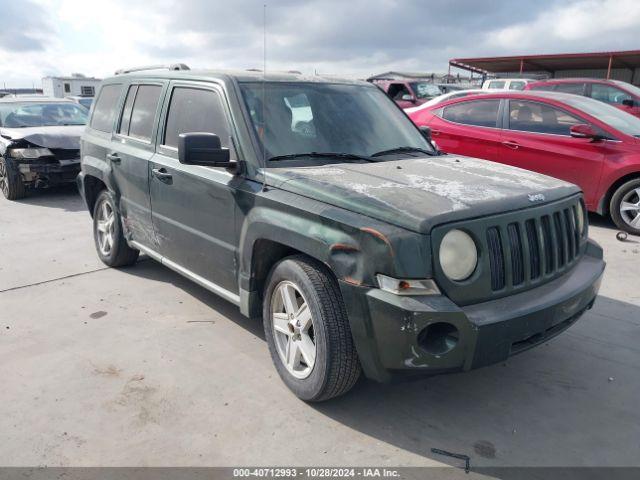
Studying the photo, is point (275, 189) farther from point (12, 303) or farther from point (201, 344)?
point (12, 303)

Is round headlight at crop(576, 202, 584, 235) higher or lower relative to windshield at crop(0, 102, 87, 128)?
lower

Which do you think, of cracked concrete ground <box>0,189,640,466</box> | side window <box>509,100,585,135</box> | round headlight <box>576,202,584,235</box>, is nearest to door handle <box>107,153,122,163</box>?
cracked concrete ground <box>0,189,640,466</box>

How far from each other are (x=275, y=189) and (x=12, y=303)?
9.58 ft

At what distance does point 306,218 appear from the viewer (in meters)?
2.95

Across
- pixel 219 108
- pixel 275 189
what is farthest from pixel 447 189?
pixel 219 108

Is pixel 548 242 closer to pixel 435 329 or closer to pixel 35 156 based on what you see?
pixel 435 329

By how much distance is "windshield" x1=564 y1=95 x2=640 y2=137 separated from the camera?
679 centimetres

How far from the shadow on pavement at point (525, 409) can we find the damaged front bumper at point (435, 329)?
498 mm

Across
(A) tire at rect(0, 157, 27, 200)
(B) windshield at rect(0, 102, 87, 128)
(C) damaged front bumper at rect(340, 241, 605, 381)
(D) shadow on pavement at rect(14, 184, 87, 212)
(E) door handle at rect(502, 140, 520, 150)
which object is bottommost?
(D) shadow on pavement at rect(14, 184, 87, 212)

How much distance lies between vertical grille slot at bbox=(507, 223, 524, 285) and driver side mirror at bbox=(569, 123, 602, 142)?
4.58 m

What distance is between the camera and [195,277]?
4078 millimetres

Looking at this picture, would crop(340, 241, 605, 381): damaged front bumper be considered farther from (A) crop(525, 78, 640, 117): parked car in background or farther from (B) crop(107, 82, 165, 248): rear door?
(A) crop(525, 78, 640, 117): parked car in background

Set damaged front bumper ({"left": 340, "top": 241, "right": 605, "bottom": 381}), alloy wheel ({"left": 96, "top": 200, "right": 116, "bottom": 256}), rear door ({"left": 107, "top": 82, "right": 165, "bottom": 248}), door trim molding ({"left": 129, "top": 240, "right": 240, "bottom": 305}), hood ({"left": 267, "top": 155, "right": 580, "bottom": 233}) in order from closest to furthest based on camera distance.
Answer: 1. damaged front bumper ({"left": 340, "top": 241, "right": 605, "bottom": 381})
2. hood ({"left": 267, "top": 155, "right": 580, "bottom": 233})
3. door trim molding ({"left": 129, "top": 240, "right": 240, "bottom": 305})
4. rear door ({"left": 107, "top": 82, "right": 165, "bottom": 248})
5. alloy wheel ({"left": 96, "top": 200, "right": 116, "bottom": 256})

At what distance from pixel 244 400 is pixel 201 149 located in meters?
1.51
